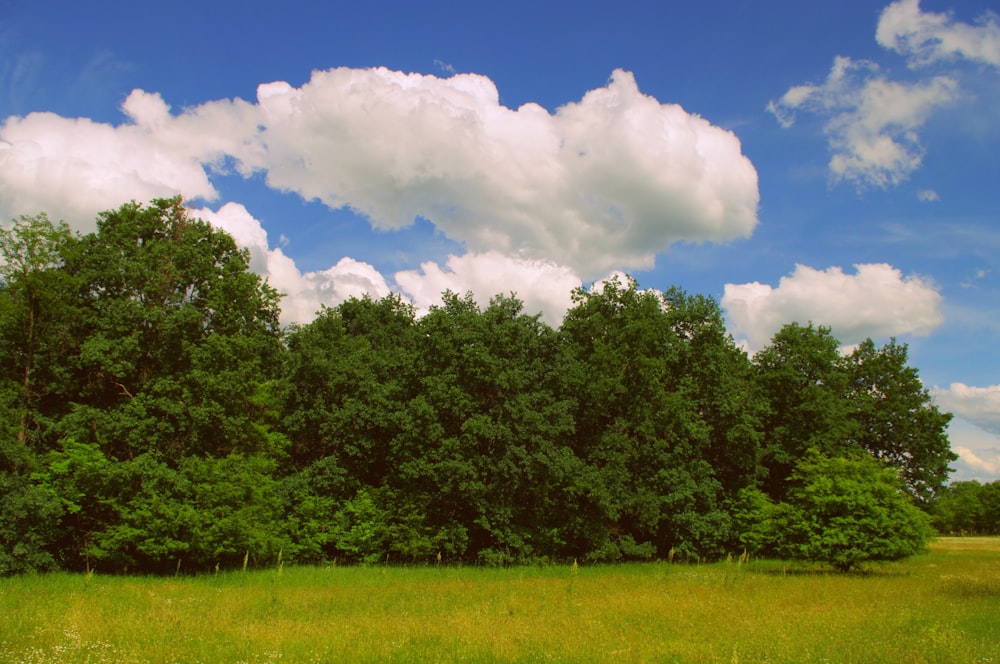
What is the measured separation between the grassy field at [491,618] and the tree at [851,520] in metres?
1.72

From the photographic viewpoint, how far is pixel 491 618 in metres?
17.3

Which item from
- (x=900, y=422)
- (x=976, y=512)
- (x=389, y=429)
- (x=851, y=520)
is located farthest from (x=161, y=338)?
(x=976, y=512)

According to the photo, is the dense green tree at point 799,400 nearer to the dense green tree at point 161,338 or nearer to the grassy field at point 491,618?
the grassy field at point 491,618

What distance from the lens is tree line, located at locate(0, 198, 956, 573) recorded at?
2652 centimetres

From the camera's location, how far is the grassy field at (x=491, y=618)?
12.9 metres

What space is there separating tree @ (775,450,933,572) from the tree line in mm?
101

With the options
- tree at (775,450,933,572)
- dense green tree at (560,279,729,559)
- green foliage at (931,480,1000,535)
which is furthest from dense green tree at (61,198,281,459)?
green foliage at (931,480,1000,535)

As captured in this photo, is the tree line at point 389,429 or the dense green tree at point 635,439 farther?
the dense green tree at point 635,439

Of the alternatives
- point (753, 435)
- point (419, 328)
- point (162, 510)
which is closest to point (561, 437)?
point (419, 328)

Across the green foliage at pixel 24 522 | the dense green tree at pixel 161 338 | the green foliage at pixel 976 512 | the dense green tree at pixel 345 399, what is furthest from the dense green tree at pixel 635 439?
the green foliage at pixel 976 512

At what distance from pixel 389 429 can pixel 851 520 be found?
22324mm

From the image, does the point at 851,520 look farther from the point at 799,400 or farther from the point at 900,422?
the point at 900,422

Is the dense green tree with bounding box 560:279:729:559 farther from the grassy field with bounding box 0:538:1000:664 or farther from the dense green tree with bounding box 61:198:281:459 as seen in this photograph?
the dense green tree with bounding box 61:198:281:459

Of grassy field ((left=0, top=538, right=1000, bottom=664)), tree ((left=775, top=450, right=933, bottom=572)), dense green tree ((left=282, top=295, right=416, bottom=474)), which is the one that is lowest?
grassy field ((left=0, top=538, right=1000, bottom=664))
